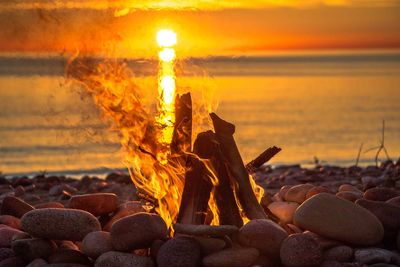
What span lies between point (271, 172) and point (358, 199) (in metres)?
6.69

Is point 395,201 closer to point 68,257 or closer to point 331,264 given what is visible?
point 331,264

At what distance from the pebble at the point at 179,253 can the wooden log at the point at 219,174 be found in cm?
71

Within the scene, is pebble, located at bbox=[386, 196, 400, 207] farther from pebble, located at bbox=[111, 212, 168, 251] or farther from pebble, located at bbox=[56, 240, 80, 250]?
pebble, located at bbox=[56, 240, 80, 250]

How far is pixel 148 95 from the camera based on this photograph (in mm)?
9039

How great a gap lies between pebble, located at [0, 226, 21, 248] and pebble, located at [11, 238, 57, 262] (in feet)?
1.33

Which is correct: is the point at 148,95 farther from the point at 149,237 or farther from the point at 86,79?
the point at 149,237

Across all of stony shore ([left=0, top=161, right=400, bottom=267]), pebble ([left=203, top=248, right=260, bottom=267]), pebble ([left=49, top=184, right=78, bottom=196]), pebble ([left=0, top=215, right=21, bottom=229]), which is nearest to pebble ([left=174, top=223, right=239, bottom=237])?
stony shore ([left=0, top=161, right=400, bottom=267])

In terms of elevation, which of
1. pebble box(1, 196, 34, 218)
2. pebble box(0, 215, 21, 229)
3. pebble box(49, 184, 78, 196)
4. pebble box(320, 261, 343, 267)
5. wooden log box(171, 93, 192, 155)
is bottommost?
pebble box(320, 261, 343, 267)

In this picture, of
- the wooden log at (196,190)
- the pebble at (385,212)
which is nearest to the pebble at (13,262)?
the wooden log at (196,190)

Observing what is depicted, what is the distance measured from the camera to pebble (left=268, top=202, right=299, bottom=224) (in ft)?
29.5

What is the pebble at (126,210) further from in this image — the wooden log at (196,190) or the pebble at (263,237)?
the pebble at (263,237)

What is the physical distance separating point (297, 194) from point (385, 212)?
130cm

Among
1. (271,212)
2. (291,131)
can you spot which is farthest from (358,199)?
(291,131)

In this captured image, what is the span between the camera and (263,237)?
7.86 metres
